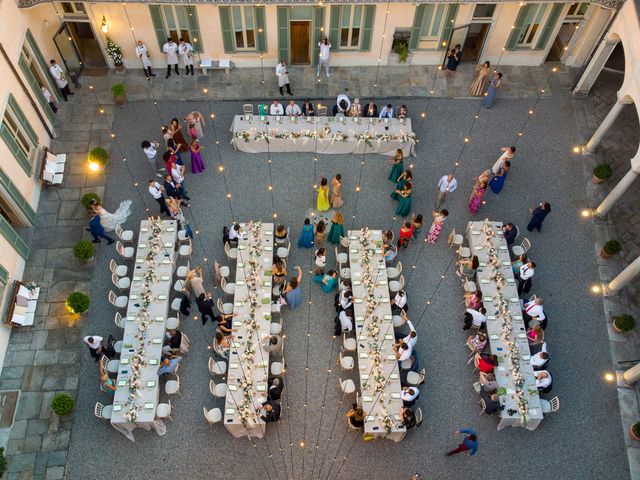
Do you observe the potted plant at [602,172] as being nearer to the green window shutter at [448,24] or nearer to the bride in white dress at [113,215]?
the green window shutter at [448,24]

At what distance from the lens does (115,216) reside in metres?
16.3

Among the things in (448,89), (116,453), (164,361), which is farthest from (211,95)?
(116,453)

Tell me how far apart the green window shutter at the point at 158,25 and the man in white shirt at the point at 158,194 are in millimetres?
6300

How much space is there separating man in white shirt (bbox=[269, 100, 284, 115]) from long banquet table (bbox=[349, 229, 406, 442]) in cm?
537

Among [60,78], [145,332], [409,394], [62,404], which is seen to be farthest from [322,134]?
[62,404]

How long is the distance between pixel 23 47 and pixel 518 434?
17.8m

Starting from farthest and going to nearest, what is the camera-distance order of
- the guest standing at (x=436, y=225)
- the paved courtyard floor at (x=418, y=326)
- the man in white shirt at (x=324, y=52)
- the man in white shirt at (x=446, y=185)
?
the man in white shirt at (x=324, y=52) → the man in white shirt at (x=446, y=185) → the guest standing at (x=436, y=225) → the paved courtyard floor at (x=418, y=326)

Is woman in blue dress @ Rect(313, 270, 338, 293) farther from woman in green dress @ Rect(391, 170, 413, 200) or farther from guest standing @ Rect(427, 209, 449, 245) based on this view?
woman in green dress @ Rect(391, 170, 413, 200)

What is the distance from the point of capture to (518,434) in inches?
537

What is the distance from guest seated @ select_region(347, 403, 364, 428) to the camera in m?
12.8

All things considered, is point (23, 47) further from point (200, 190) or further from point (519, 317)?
point (519, 317)

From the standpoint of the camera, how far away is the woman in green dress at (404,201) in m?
16.5

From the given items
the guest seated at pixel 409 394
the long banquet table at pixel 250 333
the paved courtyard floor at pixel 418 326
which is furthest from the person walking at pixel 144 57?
the guest seated at pixel 409 394

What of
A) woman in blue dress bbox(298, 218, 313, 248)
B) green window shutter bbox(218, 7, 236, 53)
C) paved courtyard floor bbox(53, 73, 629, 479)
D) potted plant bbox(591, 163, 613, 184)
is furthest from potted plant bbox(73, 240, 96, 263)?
potted plant bbox(591, 163, 613, 184)
